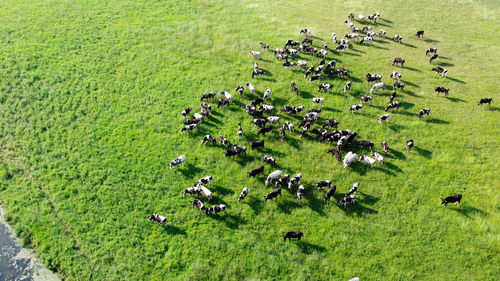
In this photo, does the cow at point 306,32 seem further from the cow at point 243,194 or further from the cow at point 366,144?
the cow at point 243,194

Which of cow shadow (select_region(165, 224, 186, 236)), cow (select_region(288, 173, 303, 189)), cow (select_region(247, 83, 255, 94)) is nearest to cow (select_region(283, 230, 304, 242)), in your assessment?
cow (select_region(288, 173, 303, 189))

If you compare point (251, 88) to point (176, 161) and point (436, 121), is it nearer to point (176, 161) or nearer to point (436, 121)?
point (176, 161)

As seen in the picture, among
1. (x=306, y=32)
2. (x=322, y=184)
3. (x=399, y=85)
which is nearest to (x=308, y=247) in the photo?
(x=322, y=184)

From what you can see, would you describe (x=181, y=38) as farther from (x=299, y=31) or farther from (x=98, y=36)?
(x=299, y=31)

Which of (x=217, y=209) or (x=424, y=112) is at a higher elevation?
(x=424, y=112)

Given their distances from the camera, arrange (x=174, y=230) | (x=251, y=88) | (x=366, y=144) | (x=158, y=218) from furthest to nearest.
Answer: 1. (x=251, y=88)
2. (x=366, y=144)
3. (x=158, y=218)
4. (x=174, y=230)

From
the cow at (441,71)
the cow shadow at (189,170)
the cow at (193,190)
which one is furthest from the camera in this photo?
the cow at (441,71)

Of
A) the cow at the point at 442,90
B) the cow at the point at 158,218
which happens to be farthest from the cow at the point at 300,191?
the cow at the point at 442,90
